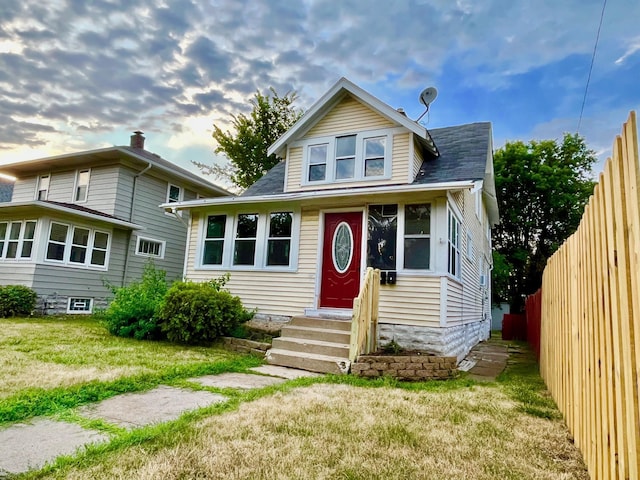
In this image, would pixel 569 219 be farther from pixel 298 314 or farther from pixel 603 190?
pixel 603 190

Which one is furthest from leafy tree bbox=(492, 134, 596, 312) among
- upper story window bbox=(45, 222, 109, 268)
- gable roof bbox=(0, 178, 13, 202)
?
gable roof bbox=(0, 178, 13, 202)

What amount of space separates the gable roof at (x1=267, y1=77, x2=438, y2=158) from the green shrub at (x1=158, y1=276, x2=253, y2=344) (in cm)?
437

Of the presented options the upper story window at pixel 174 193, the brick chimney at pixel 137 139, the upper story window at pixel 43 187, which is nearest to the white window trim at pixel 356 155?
the upper story window at pixel 174 193

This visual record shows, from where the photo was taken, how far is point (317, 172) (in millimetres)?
9266

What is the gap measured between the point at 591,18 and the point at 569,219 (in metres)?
18.9

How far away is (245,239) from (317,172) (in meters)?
2.45

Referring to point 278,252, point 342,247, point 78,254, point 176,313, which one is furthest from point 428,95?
point 78,254

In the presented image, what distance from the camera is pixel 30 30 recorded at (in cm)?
911

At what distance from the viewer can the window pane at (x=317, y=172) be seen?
917 centimetres

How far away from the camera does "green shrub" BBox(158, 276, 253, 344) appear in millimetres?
7137

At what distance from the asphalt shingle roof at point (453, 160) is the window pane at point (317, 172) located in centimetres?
105

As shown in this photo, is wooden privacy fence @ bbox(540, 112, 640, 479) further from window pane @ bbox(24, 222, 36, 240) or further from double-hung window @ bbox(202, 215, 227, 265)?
window pane @ bbox(24, 222, 36, 240)

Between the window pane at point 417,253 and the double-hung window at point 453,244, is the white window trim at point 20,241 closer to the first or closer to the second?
the window pane at point 417,253

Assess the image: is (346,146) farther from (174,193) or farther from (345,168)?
(174,193)
